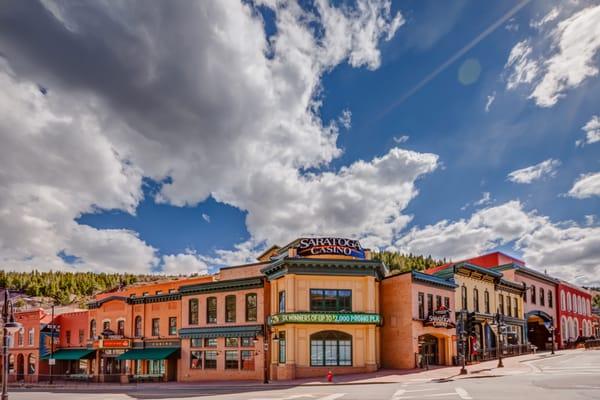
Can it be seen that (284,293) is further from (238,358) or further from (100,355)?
(100,355)

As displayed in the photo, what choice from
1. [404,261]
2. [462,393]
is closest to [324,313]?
[462,393]

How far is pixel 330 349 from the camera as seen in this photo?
3688 centimetres

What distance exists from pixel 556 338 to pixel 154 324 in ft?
161

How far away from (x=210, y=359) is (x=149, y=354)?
23.6 feet

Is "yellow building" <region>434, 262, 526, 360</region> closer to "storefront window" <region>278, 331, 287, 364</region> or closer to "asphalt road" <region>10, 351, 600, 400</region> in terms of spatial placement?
"asphalt road" <region>10, 351, 600, 400</region>

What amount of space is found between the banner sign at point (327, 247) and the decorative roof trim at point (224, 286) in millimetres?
5362

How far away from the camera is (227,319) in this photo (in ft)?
142

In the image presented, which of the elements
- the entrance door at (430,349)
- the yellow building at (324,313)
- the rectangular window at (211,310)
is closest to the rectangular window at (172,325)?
the rectangular window at (211,310)

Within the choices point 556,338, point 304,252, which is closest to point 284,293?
point 304,252

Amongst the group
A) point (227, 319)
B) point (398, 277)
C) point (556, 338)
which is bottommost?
point (556, 338)

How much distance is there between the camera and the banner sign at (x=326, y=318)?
119ft

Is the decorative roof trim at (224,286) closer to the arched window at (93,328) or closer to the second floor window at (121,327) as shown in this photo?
the second floor window at (121,327)

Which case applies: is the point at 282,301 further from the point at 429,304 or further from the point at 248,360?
the point at 429,304

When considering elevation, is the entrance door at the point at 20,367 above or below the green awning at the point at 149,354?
below
